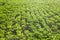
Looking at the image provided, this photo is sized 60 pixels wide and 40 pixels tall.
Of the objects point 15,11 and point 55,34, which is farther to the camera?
point 15,11

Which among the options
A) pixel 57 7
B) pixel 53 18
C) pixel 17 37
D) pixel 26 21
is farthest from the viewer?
pixel 57 7

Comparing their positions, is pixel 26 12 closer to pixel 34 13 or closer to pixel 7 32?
pixel 34 13

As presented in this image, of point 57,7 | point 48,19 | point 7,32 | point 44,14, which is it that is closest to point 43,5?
point 57,7

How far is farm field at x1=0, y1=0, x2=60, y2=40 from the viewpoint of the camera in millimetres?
2789

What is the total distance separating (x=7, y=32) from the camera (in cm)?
279

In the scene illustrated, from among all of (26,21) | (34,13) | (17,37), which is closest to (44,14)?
(34,13)

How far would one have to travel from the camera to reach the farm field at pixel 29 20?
9.15 ft

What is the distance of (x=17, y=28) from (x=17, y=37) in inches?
11.4

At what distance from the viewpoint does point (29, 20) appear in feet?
10.8

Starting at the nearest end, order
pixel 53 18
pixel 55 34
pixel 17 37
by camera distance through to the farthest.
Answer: pixel 17 37 → pixel 55 34 → pixel 53 18

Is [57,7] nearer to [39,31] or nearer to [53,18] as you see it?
[53,18]

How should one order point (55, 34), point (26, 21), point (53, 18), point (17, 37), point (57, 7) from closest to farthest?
point (17, 37) < point (55, 34) < point (26, 21) < point (53, 18) < point (57, 7)

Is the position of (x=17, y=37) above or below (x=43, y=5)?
below

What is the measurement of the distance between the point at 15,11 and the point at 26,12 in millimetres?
282
